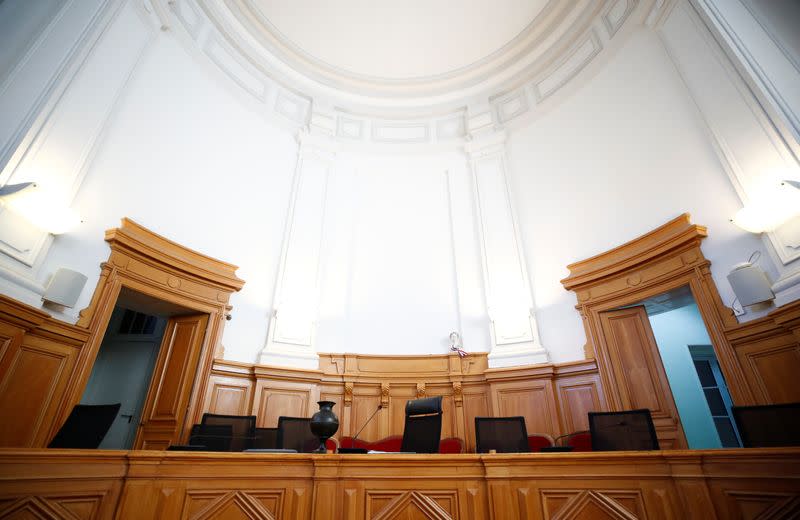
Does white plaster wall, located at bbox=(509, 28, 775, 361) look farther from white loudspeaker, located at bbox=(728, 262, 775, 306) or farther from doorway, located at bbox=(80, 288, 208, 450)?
doorway, located at bbox=(80, 288, 208, 450)

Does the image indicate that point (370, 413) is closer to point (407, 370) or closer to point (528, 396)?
point (407, 370)

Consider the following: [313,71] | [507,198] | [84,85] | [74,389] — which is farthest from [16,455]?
[313,71]

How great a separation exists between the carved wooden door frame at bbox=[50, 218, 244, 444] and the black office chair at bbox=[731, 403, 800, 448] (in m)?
5.39

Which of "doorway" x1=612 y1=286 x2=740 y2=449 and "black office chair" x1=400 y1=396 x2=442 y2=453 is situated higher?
"doorway" x1=612 y1=286 x2=740 y2=449

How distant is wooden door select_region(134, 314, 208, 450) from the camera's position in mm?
4797

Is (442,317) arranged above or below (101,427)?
above

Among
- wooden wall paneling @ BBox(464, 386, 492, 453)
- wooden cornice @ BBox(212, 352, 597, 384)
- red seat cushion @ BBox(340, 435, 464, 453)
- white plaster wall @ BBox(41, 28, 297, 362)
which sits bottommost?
red seat cushion @ BBox(340, 435, 464, 453)

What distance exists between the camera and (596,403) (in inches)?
199

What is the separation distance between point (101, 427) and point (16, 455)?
5.06 ft

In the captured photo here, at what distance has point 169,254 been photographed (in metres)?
5.04

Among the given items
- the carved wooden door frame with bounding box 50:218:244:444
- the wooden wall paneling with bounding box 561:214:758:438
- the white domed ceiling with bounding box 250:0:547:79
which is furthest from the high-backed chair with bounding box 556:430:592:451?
the white domed ceiling with bounding box 250:0:547:79

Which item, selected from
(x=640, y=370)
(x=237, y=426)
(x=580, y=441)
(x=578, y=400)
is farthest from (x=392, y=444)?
(x=640, y=370)

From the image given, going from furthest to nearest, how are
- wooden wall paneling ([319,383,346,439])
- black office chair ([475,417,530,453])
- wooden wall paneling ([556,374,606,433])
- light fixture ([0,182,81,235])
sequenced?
wooden wall paneling ([319,383,346,439])
wooden wall paneling ([556,374,606,433])
black office chair ([475,417,530,453])
light fixture ([0,182,81,235])

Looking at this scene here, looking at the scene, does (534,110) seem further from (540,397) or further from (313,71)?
(540,397)
